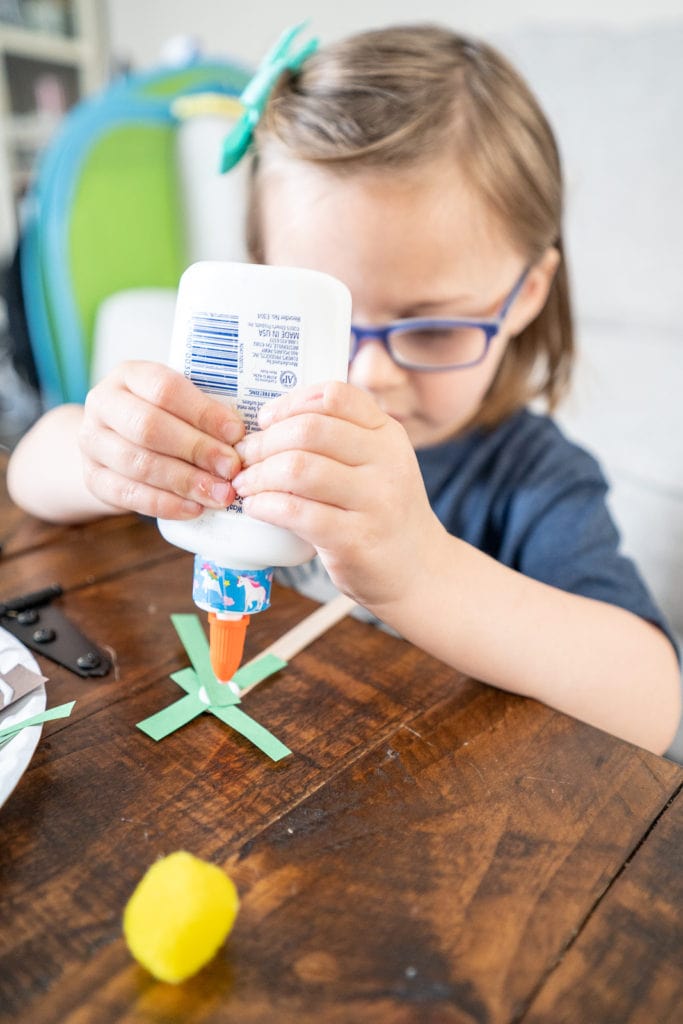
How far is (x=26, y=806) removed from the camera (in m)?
0.31

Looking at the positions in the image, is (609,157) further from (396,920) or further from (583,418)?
(396,920)

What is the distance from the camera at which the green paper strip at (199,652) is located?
1.27 ft

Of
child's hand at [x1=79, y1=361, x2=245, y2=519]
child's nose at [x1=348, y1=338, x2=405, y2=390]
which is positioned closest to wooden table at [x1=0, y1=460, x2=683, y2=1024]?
child's hand at [x1=79, y1=361, x2=245, y2=519]

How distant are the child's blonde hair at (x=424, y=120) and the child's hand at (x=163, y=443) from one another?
0.33 metres

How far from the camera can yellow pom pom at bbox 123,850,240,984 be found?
233 millimetres

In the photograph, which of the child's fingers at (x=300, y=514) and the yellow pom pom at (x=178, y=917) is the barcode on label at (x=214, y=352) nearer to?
the child's fingers at (x=300, y=514)

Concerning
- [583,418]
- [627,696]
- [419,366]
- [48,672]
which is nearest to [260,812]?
[48,672]

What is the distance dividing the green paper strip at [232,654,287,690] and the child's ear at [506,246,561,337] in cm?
44

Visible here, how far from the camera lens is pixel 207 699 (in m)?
0.38

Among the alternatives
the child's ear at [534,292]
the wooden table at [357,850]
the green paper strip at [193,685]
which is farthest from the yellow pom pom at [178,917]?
the child's ear at [534,292]

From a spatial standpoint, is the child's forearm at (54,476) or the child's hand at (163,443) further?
the child's forearm at (54,476)

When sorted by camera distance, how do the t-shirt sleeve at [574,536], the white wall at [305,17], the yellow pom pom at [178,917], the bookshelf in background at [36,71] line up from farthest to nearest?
1. the bookshelf in background at [36,71]
2. the white wall at [305,17]
3. the t-shirt sleeve at [574,536]
4. the yellow pom pom at [178,917]

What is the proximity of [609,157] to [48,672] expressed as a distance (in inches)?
53.4

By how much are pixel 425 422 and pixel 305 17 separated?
6.11 ft
